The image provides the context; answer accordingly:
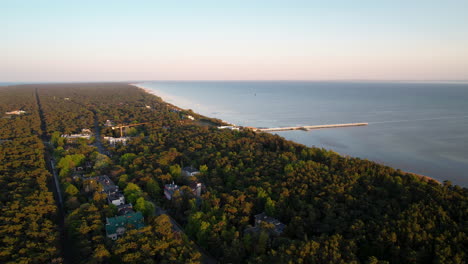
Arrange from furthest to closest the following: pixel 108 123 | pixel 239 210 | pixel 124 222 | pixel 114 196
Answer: pixel 108 123
pixel 114 196
pixel 239 210
pixel 124 222

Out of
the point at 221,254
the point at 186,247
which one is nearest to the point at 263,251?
the point at 221,254

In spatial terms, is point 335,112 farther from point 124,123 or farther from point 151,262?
point 151,262

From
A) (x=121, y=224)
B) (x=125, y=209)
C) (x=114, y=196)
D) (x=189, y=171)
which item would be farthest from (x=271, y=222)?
(x=114, y=196)

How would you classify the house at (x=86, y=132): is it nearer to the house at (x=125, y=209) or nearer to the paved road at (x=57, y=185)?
the paved road at (x=57, y=185)

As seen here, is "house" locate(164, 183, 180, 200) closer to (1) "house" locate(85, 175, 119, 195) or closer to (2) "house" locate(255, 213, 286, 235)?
(1) "house" locate(85, 175, 119, 195)

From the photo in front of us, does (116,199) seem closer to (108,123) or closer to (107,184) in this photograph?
(107,184)
